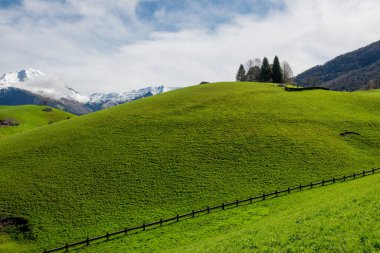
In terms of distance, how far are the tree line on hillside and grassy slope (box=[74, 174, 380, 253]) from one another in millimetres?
101931

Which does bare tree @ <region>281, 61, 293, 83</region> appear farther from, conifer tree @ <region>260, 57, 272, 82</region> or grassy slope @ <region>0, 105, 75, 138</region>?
grassy slope @ <region>0, 105, 75, 138</region>

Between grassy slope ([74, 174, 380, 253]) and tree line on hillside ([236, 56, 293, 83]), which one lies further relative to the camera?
tree line on hillside ([236, 56, 293, 83])

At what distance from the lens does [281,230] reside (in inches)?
947

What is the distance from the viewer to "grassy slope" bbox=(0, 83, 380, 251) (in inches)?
1734

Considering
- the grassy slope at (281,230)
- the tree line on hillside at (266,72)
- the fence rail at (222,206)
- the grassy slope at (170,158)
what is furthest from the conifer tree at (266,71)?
the grassy slope at (281,230)

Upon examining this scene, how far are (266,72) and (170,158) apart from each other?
97470 mm

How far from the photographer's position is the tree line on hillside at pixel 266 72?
140m

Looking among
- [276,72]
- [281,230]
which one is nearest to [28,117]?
[276,72]

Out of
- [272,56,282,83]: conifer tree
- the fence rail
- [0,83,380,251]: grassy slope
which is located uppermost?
[272,56,282,83]: conifer tree

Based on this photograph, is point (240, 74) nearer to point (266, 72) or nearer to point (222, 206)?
point (266, 72)

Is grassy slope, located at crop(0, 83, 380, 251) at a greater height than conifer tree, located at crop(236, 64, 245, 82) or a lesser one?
lesser

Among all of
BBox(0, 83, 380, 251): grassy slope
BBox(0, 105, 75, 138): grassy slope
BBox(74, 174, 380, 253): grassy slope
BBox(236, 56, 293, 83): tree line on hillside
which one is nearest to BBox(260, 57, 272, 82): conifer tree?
BBox(236, 56, 293, 83): tree line on hillside

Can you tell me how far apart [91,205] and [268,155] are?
30616mm

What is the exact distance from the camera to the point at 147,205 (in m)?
44.1
